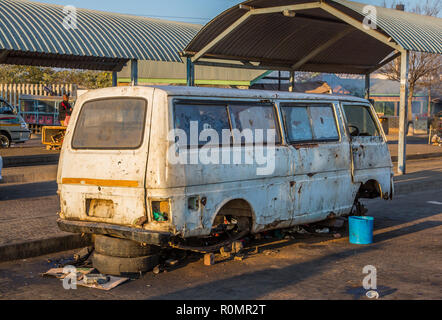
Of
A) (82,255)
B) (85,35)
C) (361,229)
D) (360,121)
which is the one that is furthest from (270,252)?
(85,35)

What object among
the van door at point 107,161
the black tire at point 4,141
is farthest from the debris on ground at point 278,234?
the black tire at point 4,141

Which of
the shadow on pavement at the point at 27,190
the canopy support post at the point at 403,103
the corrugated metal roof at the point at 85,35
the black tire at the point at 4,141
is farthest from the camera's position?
the black tire at the point at 4,141

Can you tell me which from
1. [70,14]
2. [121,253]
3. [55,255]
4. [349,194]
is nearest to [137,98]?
[121,253]

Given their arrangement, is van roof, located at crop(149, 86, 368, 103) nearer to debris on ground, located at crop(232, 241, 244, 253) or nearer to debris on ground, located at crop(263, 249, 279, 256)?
debris on ground, located at crop(232, 241, 244, 253)

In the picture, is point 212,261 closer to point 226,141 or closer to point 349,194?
point 226,141

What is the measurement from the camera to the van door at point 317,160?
324 inches

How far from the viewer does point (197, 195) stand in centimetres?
685

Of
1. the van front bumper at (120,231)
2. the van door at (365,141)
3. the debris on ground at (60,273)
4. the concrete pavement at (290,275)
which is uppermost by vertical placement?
the van door at (365,141)

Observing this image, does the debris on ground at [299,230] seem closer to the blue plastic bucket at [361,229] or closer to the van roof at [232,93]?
the blue plastic bucket at [361,229]

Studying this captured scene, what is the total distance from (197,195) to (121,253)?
1138mm

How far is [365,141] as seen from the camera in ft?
30.9

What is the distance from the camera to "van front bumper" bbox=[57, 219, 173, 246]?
651cm

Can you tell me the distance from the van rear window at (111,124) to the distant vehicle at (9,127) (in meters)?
17.9

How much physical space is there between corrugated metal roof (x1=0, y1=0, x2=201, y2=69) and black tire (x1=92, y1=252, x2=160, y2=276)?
11.5 meters
